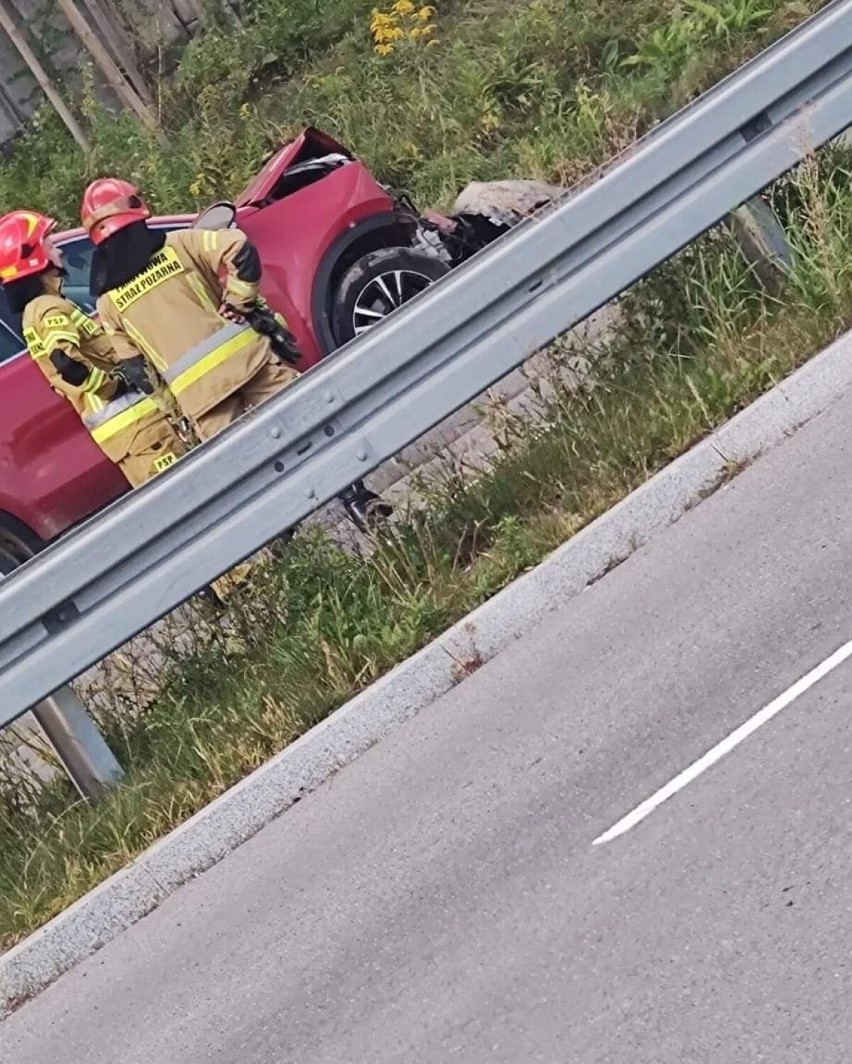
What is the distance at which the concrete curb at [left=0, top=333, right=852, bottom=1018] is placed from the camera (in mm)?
5484

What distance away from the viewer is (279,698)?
5910mm

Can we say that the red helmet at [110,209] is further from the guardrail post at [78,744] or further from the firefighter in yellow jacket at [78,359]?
the guardrail post at [78,744]

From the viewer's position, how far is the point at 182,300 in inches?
290

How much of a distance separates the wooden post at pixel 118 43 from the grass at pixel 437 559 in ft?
28.0

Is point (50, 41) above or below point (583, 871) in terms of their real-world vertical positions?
above

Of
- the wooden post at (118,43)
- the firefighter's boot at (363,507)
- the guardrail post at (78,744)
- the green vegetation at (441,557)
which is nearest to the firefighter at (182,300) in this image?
the firefighter's boot at (363,507)

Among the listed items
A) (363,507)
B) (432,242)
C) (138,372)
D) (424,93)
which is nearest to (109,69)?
(424,93)

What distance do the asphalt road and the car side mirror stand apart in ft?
10.2

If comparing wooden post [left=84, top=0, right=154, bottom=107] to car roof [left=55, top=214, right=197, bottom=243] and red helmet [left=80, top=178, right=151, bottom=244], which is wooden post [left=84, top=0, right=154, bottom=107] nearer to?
car roof [left=55, top=214, right=197, bottom=243]

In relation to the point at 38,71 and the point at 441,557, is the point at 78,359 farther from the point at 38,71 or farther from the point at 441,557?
the point at 38,71

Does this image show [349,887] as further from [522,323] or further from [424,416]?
[522,323]

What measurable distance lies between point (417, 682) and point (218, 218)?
10.4ft

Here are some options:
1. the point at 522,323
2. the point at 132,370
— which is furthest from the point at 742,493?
the point at 132,370

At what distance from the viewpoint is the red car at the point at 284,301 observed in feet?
26.7
